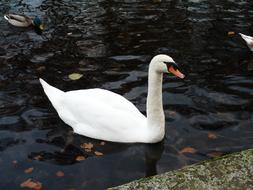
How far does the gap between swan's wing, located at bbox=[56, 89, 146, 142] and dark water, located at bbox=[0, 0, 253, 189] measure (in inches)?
6.3

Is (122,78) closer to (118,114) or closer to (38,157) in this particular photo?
(118,114)

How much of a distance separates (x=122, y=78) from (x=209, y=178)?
17.1ft

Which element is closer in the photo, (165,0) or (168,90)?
(168,90)

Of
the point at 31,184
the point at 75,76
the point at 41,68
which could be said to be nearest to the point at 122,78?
the point at 75,76

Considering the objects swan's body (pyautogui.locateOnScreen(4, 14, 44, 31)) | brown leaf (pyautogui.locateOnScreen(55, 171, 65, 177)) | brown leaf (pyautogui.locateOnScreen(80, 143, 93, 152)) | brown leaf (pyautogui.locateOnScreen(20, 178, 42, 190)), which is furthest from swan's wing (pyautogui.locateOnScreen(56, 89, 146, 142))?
swan's body (pyautogui.locateOnScreen(4, 14, 44, 31))

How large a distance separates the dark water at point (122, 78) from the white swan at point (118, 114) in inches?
5.8

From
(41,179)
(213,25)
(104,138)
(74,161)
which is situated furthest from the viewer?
(213,25)

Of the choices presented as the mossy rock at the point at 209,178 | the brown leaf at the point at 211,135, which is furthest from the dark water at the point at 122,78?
the mossy rock at the point at 209,178

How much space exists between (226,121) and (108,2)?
747 cm

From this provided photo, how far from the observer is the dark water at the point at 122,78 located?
5883mm

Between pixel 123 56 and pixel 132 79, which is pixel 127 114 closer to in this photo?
pixel 132 79

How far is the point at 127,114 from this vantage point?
20.8ft

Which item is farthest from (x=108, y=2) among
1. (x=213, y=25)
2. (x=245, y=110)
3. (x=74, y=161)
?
(x=74, y=161)

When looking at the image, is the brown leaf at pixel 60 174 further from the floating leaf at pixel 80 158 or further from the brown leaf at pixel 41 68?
the brown leaf at pixel 41 68
